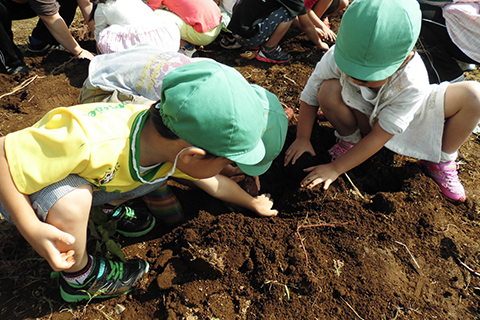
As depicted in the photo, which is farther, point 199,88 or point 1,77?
point 1,77

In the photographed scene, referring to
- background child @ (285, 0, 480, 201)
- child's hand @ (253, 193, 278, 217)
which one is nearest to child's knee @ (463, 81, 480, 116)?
background child @ (285, 0, 480, 201)

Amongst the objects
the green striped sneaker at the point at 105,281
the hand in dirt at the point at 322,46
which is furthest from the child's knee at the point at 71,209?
the hand in dirt at the point at 322,46

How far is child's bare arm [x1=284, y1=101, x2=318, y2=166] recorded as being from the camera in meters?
2.40

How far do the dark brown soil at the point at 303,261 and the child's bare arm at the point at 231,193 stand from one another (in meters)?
0.10

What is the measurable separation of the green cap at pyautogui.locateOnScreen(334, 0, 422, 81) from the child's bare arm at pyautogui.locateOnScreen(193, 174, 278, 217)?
93cm

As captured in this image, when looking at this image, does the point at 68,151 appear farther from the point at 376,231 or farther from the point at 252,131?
the point at 376,231

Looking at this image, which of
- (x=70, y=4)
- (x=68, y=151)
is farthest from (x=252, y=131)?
(x=70, y=4)

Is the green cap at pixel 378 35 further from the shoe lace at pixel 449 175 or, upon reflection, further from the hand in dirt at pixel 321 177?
the shoe lace at pixel 449 175

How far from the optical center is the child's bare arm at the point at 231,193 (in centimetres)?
208

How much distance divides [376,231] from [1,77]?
345 cm

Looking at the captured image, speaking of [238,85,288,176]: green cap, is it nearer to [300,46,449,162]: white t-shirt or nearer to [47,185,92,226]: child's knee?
[300,46,449,162]: white t-shirt

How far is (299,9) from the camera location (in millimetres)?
3518

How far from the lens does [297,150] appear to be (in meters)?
2.41

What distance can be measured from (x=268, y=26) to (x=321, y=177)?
2066mm
